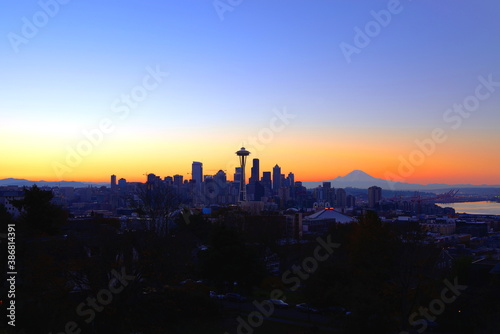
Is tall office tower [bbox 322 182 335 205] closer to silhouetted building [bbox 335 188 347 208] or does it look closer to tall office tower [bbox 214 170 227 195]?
silhouetted building [bbox 335 188 347 208]

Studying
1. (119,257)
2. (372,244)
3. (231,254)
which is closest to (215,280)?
(231,254)

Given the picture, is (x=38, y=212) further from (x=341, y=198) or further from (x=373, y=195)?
(x=341, y=198)

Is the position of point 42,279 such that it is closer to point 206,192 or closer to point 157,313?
point 157,313

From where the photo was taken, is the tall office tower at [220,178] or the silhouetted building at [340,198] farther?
the silhouetted building at [340,198]

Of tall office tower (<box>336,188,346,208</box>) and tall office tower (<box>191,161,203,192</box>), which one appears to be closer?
tall office tower (<box>336,188,346,208</box>)

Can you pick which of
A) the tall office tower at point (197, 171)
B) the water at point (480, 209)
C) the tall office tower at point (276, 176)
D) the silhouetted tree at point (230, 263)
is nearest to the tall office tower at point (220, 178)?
the tall office tower at point (197, 171)

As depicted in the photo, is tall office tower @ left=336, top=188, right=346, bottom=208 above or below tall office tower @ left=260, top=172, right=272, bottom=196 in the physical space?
below

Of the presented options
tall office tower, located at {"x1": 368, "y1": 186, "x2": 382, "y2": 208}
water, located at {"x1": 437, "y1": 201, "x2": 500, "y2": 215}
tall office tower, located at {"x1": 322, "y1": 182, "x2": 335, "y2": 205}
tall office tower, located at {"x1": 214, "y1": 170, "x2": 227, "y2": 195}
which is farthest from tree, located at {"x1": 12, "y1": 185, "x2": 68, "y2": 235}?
tall office tower, located at {"x1": 322, "y1": 182, "x2": 335, "y2": 205}

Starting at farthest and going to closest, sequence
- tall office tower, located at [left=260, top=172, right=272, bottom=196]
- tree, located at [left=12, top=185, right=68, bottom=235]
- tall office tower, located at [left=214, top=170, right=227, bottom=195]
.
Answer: tall office tower, located at [left=260, top=172, right=272, bottom=196] < tall office tower, located at [left=214, top=170, right=227, bottom=195] < tree, located at [left=12, top=185, right=68, bottom=235]

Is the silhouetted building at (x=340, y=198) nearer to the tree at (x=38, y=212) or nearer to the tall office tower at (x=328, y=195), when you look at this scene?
the tall office tower at (x=328, y=195)

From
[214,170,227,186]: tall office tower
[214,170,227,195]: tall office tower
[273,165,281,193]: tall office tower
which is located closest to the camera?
[214,170,227,195]: tall office tower

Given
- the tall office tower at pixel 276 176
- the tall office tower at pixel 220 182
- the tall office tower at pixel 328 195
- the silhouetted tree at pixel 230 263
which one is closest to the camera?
the silhouetted tree at pixel 230 263

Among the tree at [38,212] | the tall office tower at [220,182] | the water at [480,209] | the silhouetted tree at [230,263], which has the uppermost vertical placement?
the tall office tower at [220,182]
